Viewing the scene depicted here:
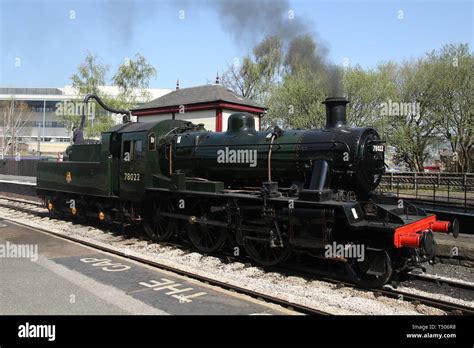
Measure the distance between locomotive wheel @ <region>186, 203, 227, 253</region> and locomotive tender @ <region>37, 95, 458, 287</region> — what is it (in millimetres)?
25

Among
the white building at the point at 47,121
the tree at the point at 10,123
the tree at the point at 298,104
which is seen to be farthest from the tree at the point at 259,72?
the white building at the point at 47,121

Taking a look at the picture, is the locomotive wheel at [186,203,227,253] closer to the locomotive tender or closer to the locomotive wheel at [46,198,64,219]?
the locomotive tender

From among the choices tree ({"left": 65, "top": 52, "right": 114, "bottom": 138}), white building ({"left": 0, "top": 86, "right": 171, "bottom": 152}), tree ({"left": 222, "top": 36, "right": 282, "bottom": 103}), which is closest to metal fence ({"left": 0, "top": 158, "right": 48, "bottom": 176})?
tree ({"left": 65, "top": 52, "right": 114, "bottom": 138})

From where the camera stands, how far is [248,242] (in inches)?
355

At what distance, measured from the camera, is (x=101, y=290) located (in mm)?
6879

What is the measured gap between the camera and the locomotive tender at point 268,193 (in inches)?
290

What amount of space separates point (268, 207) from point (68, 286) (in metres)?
3.84

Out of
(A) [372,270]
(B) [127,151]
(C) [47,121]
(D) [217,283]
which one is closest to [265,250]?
(D) [217,283]

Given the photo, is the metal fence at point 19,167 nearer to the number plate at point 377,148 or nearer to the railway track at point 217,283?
the railway track at point 217,283

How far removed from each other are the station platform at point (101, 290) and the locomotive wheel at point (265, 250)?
1693 mm

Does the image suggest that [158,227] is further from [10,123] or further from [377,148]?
[10,123]

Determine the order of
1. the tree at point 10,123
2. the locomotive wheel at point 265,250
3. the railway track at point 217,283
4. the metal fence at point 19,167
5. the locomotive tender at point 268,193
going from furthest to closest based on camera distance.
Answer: the tree at point 10,123, the metal fence at point 19,167, the locomotive wheel at point 265,250, the locomotive tender at point 268,193, the railway track at point 217,283

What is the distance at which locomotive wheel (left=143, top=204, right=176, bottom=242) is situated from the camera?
10.9 m
